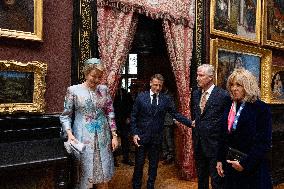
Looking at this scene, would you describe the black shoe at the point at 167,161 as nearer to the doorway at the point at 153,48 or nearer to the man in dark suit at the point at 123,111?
the man in dark suit at the point at 123,111

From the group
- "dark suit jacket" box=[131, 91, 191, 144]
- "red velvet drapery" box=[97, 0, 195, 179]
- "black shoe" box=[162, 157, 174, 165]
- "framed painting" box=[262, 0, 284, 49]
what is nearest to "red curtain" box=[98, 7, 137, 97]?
"red velvet drapery" box=[97, 0, 195, 179]

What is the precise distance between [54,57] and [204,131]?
7.32 feet

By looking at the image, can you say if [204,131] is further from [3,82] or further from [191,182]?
[3,82]

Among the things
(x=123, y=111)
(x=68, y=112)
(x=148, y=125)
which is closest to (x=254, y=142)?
(x=68, y=112)

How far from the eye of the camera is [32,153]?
366 cm

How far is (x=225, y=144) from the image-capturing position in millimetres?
3465

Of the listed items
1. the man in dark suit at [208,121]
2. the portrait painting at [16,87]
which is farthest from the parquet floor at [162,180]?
the portrait painting at [16,87]

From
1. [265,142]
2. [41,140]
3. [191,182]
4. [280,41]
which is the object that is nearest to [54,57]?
[41,140]

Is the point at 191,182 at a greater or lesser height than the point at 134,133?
lesser

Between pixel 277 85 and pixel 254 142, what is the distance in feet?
Result: 18.2

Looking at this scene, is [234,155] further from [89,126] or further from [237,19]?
[237,19]

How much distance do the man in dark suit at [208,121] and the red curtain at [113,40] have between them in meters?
1.26

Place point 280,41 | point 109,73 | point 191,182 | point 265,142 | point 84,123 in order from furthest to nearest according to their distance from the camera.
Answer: point 280,41
point 191,182
point 109,73
point 84,123
point 265,142

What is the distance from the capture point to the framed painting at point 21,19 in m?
4.07
